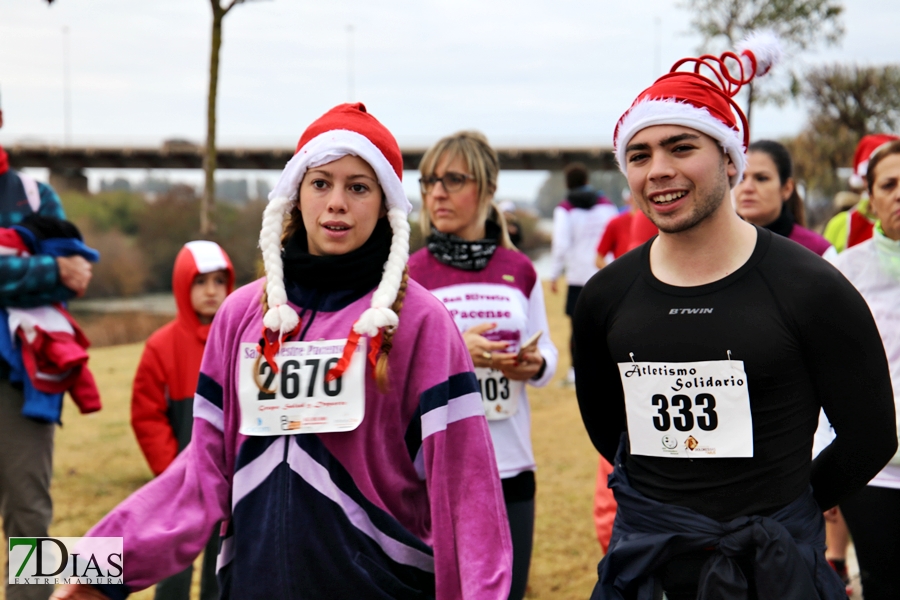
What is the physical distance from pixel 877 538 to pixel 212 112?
752 centimetres

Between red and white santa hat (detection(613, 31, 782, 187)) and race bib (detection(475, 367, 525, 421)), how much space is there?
129 cm

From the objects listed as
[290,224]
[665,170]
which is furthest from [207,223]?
[665,170]

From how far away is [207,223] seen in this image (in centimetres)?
→ 908

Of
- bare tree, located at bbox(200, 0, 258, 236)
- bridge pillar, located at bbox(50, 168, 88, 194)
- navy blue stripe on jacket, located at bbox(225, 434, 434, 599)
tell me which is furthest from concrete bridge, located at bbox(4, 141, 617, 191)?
navy blue stripe on jacket, located at bbox(225, 434, 434, 599)

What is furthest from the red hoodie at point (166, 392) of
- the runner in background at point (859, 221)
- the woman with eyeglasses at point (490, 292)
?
the runner in background at point (859, 221)

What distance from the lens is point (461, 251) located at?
3.78 metres

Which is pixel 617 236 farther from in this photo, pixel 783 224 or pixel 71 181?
pixel 71 181

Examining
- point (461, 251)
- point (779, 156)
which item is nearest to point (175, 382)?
point (461, 251)

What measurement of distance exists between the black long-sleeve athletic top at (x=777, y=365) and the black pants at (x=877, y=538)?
856 mm

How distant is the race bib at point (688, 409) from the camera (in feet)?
7.34

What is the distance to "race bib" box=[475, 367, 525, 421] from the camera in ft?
11.8

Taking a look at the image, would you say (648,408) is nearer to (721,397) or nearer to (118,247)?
(721,397)

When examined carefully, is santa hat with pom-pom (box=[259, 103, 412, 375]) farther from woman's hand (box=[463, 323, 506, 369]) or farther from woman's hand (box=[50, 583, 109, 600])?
woman's hand (box=[463, 323, 506, 369])

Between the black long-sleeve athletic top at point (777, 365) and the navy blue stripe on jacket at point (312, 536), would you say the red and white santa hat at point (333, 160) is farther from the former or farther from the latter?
the black long-sleeve athletic top at point (777, 365)
